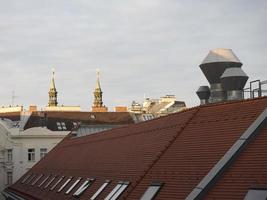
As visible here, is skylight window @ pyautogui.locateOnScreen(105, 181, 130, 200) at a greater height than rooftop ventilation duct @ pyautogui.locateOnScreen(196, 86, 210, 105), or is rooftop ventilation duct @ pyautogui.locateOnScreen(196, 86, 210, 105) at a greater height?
rooftop ventilation duct @ pyautogui.locateOnScreen(196, 86, 210, 105)

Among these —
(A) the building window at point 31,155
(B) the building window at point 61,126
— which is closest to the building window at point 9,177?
(A) the building window at point 31,155

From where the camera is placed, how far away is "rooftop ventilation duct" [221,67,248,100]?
860 inches

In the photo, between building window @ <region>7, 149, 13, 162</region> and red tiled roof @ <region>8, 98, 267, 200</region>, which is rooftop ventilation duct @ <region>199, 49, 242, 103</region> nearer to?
red tiled roof @ <region>8, 98, 267, 200</region>

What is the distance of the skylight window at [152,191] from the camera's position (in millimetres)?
15572

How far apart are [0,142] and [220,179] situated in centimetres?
5191

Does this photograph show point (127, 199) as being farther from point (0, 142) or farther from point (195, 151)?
point (0, 142)

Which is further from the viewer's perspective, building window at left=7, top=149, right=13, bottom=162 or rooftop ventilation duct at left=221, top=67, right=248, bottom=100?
building window at left=7, top=149, right=13, bottom=162

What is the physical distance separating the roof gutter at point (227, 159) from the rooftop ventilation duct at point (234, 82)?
281 inches

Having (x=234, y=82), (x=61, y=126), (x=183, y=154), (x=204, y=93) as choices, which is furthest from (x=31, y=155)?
(x=183, y=154)

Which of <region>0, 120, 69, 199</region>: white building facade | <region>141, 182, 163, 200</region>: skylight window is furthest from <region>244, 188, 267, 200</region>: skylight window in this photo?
<region>0, 120, 69, 199</region>: white building facade

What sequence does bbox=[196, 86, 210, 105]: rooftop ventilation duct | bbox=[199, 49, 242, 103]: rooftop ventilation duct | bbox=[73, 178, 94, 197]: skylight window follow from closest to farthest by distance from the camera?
bbox=[73, 178, 94, 197]: skylight window, bbox=[199, 49, 242, 103]: rooftop ventilation duct, bbox=[196, 86, 210, 105]: rooftop ventilation duct

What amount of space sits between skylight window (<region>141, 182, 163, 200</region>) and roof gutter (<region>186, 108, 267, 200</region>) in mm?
2016

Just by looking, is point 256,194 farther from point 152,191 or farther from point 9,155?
point 9,155

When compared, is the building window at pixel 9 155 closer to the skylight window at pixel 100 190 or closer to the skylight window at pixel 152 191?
the skylight window at pixel 100 190
